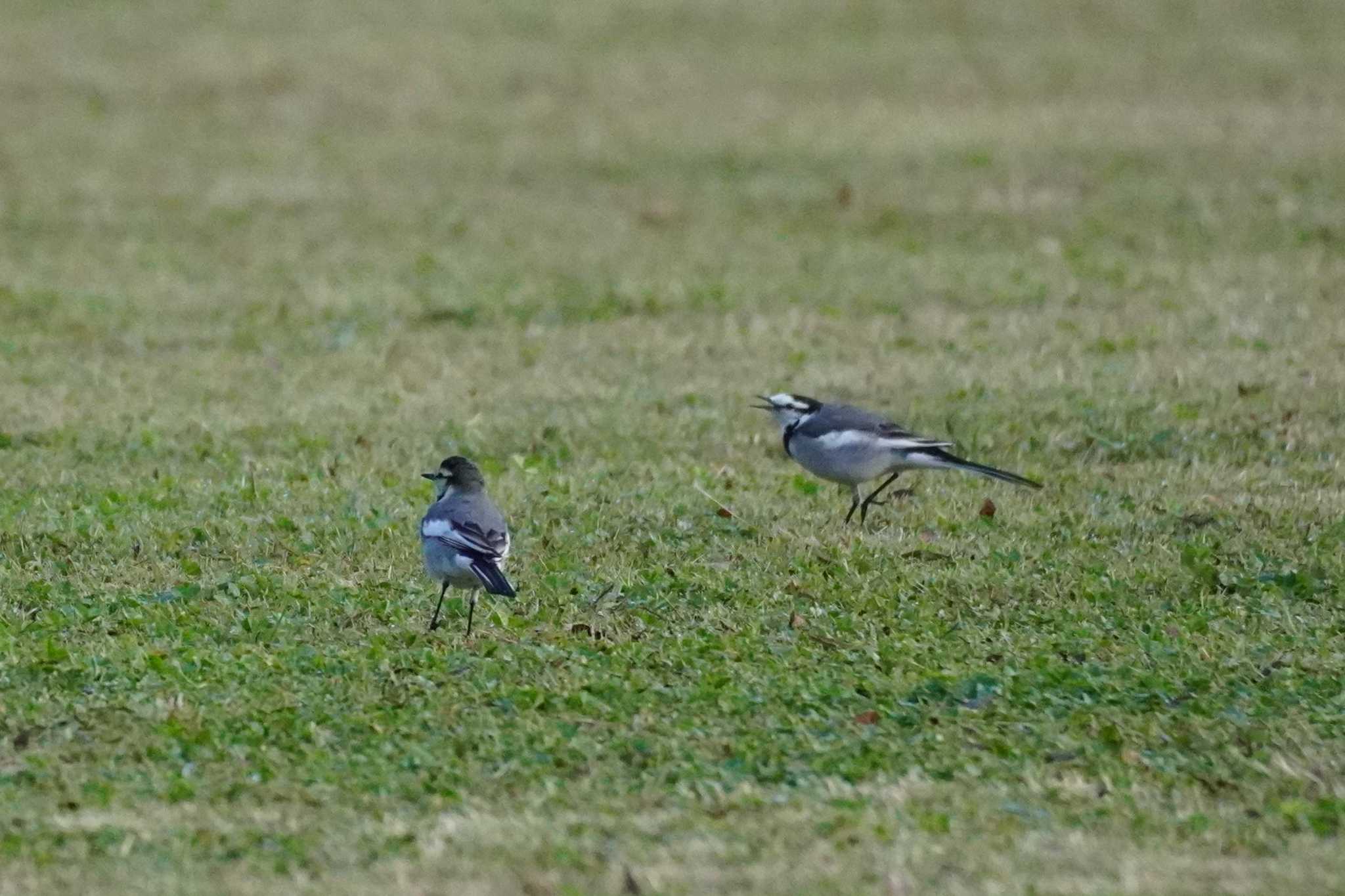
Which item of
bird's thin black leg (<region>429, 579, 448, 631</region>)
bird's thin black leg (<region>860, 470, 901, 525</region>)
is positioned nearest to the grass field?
bird's thin black leg (<region>429, 579, 448, 631</region>)

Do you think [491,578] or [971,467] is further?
[971,467]

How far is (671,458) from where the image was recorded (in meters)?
12.8

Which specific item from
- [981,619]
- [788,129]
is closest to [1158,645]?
[981,619]

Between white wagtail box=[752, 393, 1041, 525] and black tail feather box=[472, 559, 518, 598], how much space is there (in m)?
2.82

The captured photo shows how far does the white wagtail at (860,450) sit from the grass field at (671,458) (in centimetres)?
29

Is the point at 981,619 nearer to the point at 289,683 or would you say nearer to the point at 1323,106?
the point at 289,683

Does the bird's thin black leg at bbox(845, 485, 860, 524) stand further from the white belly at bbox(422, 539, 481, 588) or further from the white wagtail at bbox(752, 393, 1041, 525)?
the white belly at bbox(422, 539, 481, 588)

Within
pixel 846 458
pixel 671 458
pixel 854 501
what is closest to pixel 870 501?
pixel 854 501

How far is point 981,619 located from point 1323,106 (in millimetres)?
17550

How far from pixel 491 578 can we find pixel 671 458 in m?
4.26

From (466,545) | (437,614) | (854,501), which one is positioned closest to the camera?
(466,545)

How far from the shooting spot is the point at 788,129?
2488cm

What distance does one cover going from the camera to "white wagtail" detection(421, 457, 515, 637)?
869cm

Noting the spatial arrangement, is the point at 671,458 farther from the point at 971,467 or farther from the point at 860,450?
the point at 971,467
